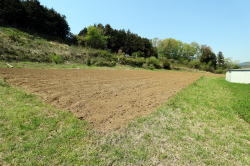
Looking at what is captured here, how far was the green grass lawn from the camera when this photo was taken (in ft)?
6.77

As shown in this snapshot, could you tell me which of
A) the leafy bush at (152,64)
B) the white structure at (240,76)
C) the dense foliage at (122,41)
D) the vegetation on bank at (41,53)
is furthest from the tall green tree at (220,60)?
the white structure at (240,76)

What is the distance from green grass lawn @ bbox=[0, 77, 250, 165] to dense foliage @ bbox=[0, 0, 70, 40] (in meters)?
33.5

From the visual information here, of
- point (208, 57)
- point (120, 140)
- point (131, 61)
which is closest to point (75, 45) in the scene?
point (131, 61)

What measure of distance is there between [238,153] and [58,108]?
4.14 meters

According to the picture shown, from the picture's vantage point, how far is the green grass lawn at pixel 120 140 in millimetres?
2064

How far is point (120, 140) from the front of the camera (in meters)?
2.58

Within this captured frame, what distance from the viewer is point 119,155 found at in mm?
2162

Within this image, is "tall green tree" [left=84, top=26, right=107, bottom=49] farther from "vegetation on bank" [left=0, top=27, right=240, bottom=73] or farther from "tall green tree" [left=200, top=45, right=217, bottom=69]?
"tall green tree" [left=200, top=45, right=217, bottom=69]

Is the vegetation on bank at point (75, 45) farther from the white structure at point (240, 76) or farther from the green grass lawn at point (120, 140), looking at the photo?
the white structure at point (240, 76)

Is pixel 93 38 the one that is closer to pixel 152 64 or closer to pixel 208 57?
pixel 152 64

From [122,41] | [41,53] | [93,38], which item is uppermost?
[122,41]

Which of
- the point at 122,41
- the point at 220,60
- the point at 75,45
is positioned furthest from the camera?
the point at 220,60

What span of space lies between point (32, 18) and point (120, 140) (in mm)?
38131

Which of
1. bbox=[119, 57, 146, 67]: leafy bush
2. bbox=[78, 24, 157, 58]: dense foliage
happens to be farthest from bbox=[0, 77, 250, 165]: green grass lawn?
bbox=[78, 24, 157, 58]: dense foliage
